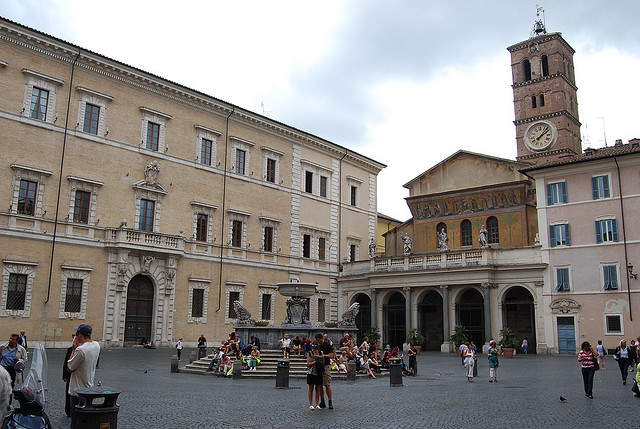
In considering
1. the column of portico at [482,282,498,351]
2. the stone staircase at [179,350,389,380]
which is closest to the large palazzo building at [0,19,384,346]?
the stone staircase at [179,350,389,380]

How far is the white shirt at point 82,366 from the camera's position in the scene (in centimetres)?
793

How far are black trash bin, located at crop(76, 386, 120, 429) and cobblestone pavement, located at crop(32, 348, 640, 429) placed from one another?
341 cm

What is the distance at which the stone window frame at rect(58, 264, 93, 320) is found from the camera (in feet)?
94.5

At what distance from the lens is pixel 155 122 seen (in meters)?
34.2

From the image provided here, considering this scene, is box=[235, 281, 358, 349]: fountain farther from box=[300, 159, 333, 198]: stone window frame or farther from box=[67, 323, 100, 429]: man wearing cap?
box=[300, 159, 333, 198]: stone window frame

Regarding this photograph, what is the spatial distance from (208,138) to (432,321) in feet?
66.3

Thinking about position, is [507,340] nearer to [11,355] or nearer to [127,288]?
[127,288]

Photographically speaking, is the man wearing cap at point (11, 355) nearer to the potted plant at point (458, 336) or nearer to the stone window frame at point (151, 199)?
the stone window frame at point (151, 199)

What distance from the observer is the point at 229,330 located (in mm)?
36094

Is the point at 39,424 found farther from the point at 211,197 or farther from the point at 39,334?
the point at 211,197

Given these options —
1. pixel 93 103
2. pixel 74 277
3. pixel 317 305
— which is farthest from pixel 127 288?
pixel 317 305

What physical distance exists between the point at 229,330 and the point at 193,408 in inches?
955

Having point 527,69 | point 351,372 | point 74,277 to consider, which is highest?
point 527,69

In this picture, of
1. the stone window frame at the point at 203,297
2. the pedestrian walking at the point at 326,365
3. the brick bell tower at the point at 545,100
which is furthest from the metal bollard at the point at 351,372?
the brick bell tower at the point at 545,100
